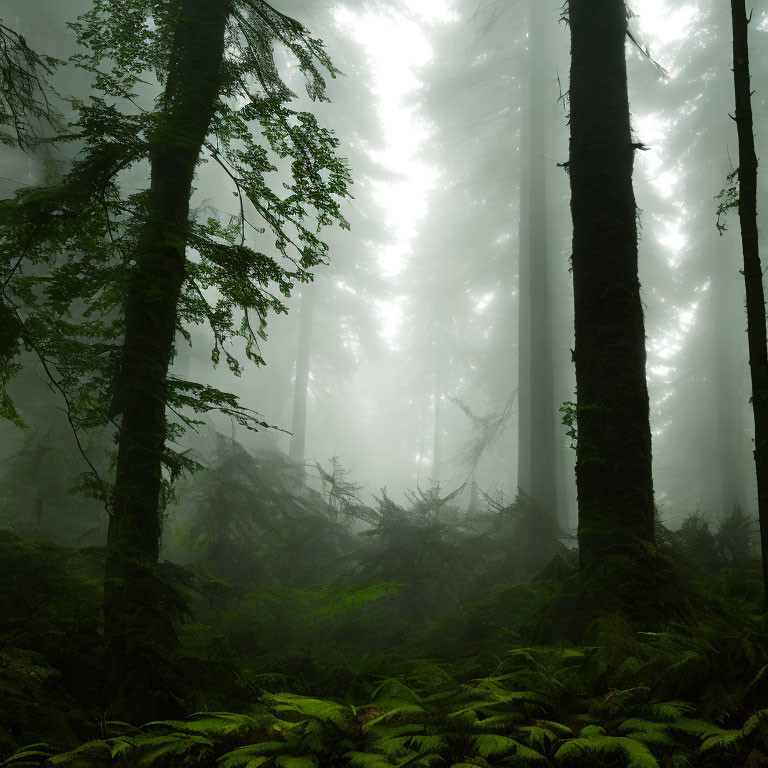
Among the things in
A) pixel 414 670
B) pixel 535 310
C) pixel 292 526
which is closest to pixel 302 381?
pixel 535 310

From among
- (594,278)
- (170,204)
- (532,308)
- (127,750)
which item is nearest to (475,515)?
(532,308)

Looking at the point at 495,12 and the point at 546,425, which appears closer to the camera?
the point at 546,425

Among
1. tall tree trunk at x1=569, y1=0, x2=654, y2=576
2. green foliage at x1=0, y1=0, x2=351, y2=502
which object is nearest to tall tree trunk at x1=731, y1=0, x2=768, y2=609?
tall tree trunk at x1=569, y1=0, x2=654, y2=576

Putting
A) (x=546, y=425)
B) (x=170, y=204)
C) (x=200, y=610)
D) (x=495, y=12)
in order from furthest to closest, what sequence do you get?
(x=495, y=12) < (x=546, y=425) < (x=200, y=610) < (x=170, y=204)

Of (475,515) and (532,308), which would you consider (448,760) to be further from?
(532,308)

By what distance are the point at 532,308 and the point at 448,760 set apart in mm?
10912

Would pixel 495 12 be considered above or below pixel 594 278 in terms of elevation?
above

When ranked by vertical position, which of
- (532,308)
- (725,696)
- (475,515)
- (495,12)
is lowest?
(725,696)

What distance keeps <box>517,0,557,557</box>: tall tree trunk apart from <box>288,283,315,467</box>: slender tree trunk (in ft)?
33.7

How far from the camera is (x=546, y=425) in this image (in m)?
10.9

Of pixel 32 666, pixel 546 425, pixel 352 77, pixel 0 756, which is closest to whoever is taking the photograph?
pixel 0 756

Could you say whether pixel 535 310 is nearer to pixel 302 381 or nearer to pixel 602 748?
pixel 602 748

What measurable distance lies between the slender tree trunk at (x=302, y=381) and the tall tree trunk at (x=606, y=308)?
52.9 feet

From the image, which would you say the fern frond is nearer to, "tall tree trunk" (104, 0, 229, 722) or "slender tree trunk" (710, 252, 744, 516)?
"tall tree trunk" (104, 0, 229, 722)
